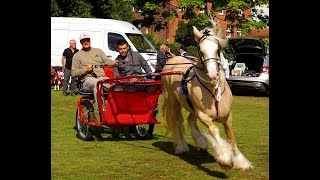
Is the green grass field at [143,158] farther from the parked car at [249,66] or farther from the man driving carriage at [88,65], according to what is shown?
the parked car at [249,66]

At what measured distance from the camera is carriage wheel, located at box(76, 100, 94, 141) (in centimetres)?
991

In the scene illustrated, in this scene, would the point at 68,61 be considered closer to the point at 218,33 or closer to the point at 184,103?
the point at 184,103

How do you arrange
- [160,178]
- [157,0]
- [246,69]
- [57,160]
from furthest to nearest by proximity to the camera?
[157,0], [246,69], [57,160], [160,178]

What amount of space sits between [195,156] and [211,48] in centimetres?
226

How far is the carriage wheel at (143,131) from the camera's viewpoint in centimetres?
1043

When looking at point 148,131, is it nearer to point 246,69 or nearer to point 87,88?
point 87,88

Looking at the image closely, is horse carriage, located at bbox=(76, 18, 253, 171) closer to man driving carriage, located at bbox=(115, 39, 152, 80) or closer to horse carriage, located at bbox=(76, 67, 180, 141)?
horse carriage, located at bbox=(76, 67, 180, 141)

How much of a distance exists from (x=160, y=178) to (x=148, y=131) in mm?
3261

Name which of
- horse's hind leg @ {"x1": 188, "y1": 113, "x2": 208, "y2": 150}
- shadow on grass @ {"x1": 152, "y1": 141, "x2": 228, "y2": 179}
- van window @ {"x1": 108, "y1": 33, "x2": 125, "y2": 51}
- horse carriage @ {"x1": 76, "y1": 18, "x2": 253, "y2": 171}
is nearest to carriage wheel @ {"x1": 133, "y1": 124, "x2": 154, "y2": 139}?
horse carriage @ {"x1": 76, "y1": 18, "x2": 253, "y2": 171}

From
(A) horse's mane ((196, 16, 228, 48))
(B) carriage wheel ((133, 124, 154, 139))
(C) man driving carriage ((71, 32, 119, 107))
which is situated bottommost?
(B) carriage wheel ((133, 124, 154, 139))

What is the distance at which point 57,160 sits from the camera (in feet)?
27.3

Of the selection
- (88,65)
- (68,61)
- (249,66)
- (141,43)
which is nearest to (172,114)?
(88,65)

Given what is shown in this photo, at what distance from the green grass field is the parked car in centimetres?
755
